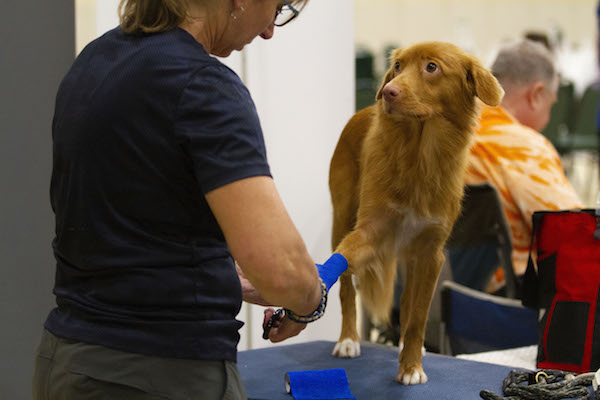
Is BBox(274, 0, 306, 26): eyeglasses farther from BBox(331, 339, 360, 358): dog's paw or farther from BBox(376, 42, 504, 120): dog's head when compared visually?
BBox(331, 339, 360, 358): dog's paw

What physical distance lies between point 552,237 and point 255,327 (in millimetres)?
1152

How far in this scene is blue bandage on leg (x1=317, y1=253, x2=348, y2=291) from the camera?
4.75ft

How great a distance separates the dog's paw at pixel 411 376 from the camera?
1.84m

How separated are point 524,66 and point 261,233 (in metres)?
2.74

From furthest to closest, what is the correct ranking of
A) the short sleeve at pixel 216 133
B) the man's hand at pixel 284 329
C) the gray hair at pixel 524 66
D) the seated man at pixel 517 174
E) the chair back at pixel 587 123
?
the chair back at pixel 587 123, the gray hair at pixel 524 66, the seated man at pixel 517 174, the man's hand at pixel 284 329, the short sleeve at pixel 216 133

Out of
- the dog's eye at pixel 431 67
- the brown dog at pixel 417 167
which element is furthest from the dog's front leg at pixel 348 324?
the dog's eye at pixel 431 67

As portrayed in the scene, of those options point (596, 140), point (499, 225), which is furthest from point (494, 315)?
point (596, 140)

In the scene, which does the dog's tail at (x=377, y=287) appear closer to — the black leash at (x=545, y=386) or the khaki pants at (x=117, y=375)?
the black leash at (x=545, y=386)

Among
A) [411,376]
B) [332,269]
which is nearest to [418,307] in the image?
[411,376]

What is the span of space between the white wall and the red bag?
0.89 metres

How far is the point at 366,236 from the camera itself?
182cm

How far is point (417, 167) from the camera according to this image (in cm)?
180

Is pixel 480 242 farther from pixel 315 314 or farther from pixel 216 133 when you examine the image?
pixel 216 133

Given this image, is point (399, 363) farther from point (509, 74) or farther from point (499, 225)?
point (509, 74)
